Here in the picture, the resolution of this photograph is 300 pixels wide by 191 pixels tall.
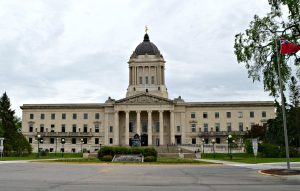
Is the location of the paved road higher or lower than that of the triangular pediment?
lower

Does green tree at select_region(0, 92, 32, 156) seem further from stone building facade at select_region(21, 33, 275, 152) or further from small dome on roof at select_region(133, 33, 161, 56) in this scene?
small dome on roof at select_region(133, 33, 161, 56)

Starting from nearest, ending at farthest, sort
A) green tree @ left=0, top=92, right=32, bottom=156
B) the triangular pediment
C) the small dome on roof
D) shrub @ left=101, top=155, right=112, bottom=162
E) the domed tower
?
shrub @ left=101, top=155, right=112, bottom=162 < green tree @ left=0, top=92, right=32, bottom=156 < the triangular pediment < the domed tower < the small dome on roof

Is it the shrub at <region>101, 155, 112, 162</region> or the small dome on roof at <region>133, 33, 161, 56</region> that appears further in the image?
the small dome on roof at <region>133, 33, 161, 56</region>

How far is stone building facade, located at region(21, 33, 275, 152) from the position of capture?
105750mm

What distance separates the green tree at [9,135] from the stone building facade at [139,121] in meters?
23.2

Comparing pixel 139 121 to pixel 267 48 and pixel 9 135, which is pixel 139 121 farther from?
pixel 267 48

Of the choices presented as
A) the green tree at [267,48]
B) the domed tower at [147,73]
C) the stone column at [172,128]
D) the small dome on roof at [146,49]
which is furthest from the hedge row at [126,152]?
the small dome on roof at [146,49]

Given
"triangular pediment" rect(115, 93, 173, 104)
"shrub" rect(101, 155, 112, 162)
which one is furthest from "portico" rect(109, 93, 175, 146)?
"shrub" rect(101, 155, 112, 162)

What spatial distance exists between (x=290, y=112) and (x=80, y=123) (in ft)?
199

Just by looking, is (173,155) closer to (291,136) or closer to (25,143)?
(291,136)

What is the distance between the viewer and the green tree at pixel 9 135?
240ft

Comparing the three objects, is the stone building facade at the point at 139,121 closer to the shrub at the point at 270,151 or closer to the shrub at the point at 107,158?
the shrub at the point at 270,151

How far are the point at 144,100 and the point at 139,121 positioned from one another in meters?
5.99

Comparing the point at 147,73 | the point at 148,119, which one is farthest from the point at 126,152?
the point at 147,73
